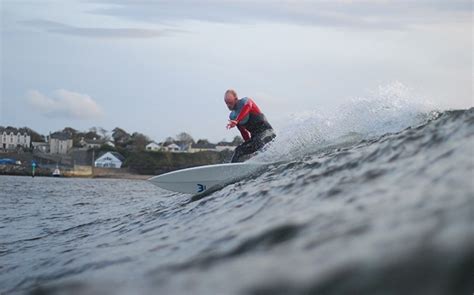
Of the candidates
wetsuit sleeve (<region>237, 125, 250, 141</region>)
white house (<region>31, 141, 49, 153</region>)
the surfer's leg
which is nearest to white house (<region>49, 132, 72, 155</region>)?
white house (<region>31, 141, 49, 153</region>)

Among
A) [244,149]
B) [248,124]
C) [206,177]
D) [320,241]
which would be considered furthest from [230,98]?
[320,241]

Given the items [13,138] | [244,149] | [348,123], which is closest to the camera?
[348,123]

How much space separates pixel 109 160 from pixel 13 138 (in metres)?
35.6

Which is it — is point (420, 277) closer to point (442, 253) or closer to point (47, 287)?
point (442, 253)

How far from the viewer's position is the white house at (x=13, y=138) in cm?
9938

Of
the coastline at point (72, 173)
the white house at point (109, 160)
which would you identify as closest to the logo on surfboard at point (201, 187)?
the coastline at point (72, 173)

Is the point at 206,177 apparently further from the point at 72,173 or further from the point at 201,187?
the point at 72,173

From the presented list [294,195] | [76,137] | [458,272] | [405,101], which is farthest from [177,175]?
[76,137]

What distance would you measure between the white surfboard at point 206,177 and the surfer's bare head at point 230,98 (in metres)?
1.98

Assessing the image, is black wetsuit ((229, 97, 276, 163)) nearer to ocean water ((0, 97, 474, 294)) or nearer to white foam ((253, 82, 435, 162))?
white foam ((253, 82, 435, 162))

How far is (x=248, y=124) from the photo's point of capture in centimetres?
1072

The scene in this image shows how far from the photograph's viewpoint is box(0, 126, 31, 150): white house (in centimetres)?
9938

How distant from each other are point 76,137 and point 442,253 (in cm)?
11592

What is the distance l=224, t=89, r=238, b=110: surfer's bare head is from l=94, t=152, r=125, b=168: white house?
229 ft
